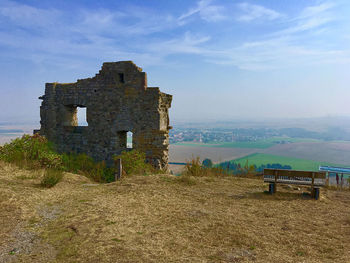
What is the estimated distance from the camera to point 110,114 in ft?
40.2

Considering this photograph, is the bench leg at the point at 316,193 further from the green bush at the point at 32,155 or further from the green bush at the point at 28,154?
the green bush at the point at 28,154

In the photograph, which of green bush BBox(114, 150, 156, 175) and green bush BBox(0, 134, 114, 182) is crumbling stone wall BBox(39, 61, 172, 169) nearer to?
green bush BBox(114, 150, 156, 175)

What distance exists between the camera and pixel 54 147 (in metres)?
13.0

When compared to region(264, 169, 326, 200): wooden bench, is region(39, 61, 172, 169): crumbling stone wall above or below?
above

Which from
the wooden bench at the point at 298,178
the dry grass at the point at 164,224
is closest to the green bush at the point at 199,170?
the dry grass at the point at 164,224

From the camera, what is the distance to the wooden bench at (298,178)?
709 centimetres

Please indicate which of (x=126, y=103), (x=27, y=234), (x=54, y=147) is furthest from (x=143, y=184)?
(x=54, y=147)

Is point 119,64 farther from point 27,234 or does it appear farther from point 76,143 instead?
point 27,234

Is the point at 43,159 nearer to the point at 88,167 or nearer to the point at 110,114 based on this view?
the point at 88,167

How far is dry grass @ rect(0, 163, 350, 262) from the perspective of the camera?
3793 mm

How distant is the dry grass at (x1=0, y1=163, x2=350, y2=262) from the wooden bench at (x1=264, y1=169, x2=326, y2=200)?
30 centimetres

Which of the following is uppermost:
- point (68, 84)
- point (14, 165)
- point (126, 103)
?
point (68, 84)

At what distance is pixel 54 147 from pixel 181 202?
8993mm

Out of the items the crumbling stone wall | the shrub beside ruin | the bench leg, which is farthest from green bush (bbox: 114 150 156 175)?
the bench leg
